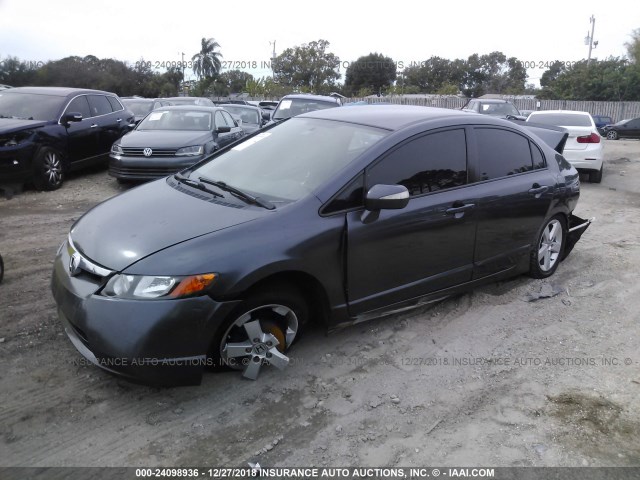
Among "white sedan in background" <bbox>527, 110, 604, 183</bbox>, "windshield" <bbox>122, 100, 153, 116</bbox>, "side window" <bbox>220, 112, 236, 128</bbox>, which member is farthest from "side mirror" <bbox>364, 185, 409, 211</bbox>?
"windshield" <bbox>122, 100, 153, 116</bbox>

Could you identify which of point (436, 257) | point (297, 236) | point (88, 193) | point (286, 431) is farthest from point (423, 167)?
point (88, 193)

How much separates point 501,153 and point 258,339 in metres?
2.74

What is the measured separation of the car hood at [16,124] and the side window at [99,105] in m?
1.43

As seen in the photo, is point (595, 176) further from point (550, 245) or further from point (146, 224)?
point (146, 224)

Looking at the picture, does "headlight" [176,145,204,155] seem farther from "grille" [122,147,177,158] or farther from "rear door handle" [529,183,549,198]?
"rear door handle" [529,183,549,198]

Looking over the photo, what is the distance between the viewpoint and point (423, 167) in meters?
4.02

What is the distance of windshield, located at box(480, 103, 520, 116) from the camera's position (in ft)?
53.2

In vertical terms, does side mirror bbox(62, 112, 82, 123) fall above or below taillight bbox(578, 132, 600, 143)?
above

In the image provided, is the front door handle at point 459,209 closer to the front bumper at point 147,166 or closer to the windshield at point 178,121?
the front bumper at point 147,166

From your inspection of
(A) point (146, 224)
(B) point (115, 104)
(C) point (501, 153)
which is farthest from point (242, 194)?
(B) point (115, 104)

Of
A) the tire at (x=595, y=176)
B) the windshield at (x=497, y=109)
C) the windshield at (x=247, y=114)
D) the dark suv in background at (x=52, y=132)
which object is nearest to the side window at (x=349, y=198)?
the dark suv in background at (x=52, y=132)

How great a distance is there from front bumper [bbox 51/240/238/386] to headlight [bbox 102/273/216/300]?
0.04 meters

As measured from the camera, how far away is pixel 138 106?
15578 mm

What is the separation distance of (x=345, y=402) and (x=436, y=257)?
4.55ft
